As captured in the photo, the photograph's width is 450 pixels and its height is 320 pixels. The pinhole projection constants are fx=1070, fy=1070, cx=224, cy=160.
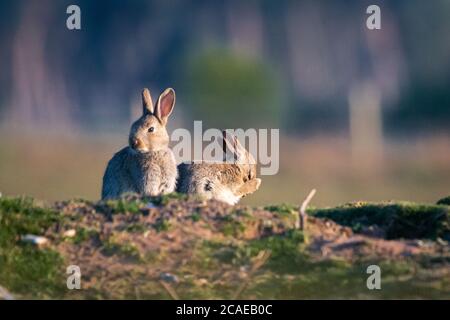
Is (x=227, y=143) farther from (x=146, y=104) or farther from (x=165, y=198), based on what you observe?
(x=165, y=198)

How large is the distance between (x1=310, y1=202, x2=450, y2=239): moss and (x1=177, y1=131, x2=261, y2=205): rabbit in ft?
6.49

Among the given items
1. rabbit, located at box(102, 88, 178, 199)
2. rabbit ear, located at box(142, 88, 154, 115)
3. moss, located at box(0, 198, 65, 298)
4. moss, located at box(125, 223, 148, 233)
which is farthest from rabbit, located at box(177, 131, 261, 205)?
moss, located at box(0, 198, 65, 298)

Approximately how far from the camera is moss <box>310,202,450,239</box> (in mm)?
11706

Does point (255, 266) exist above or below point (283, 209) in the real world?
below

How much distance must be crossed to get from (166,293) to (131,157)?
3.81 meters

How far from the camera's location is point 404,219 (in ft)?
39.4

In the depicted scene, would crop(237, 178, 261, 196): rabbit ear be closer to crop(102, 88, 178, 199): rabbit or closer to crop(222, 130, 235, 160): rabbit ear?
crop(222, 130, 235, 160): rabbit ear

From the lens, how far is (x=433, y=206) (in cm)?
1215

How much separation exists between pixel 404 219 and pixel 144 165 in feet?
10.9

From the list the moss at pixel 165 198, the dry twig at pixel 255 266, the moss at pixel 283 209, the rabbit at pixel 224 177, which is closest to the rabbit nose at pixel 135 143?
the rabbit at pixel 224 177

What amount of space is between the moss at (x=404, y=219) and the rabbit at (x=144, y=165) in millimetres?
2128

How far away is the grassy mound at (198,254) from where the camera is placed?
1002cm

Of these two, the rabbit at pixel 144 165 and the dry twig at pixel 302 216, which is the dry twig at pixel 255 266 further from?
the rabbit at pixel 144 165

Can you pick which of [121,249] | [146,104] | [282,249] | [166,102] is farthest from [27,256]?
[166,102]
